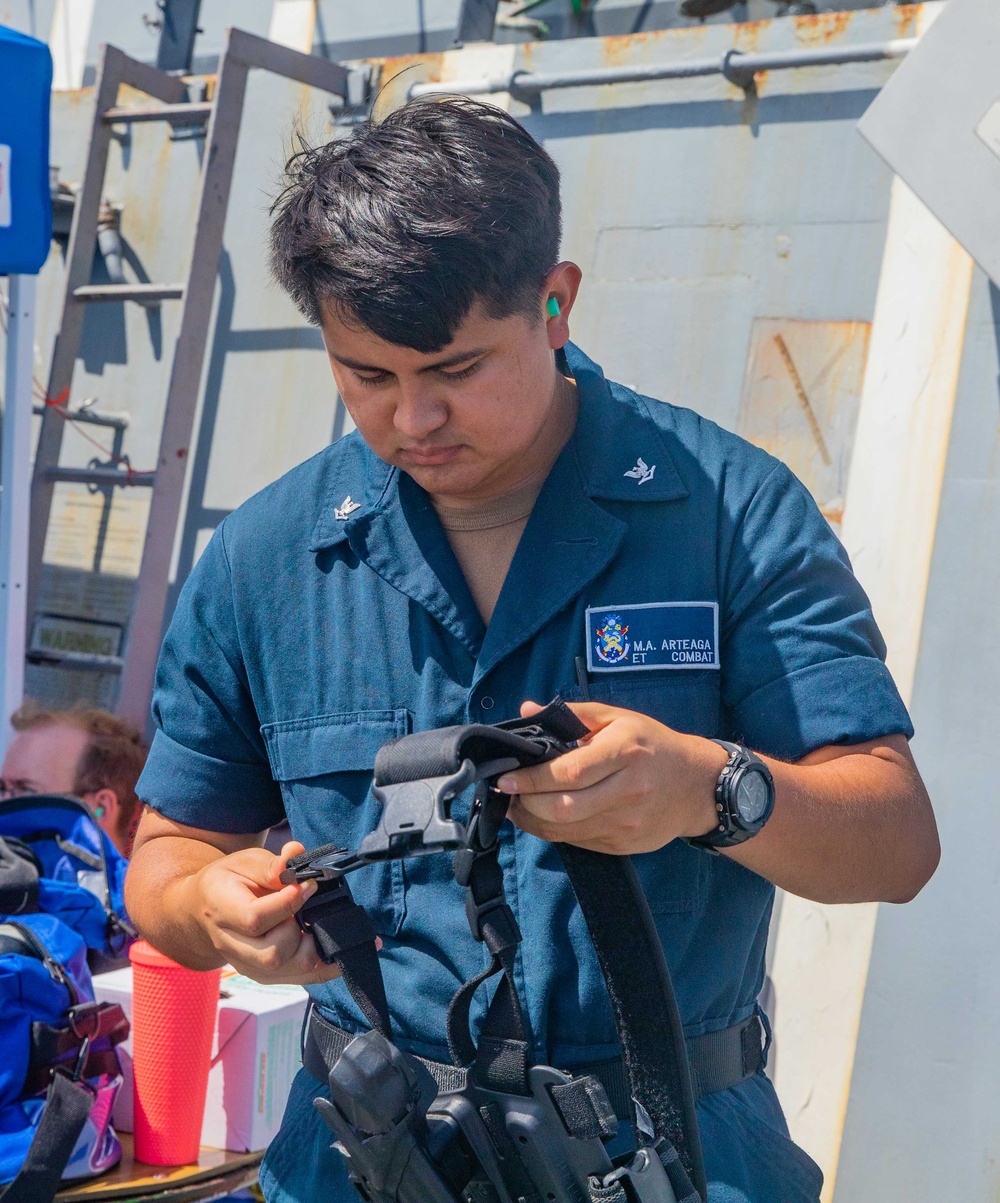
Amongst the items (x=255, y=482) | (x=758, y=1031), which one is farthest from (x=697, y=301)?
(x=758, y=1031)

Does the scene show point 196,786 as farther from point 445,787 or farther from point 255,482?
point 255,482

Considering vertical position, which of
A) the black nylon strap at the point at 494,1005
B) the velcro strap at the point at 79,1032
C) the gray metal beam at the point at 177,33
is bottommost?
the velcro strap at the point at 79,1032

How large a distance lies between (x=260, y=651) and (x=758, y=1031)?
2.16ft

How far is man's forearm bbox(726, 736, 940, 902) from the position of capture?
3.69ft

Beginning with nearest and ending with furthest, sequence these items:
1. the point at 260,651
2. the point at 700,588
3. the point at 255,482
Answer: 1. the point at 700,588
2. the point at 260,651
3. the point at 255,482

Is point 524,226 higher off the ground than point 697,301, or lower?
lower

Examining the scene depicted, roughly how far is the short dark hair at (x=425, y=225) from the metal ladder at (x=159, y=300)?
266 cm

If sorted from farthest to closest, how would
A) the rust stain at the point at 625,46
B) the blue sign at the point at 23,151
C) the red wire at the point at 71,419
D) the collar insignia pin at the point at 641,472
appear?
the red wire at the point at 71,419 < the rust stain at the point at 625,46 < the blue sign at the point at 23,151 < the collar insignia pin at the point at 641,472

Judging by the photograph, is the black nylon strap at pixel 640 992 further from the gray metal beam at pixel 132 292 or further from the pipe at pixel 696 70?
the gray metal beam at pixel 132 292

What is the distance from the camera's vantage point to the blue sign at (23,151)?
120 inches

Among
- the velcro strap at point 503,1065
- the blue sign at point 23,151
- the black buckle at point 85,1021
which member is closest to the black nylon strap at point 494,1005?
the velcro strap at point 503,1065

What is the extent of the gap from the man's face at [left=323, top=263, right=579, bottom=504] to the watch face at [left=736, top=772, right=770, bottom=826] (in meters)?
0.43

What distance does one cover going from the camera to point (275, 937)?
1201 millimetres

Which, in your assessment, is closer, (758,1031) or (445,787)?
(445,787)
